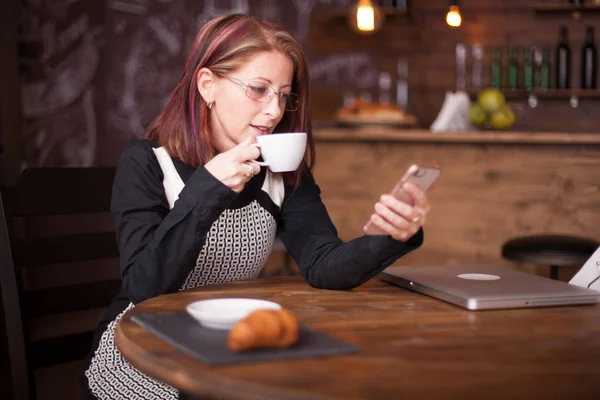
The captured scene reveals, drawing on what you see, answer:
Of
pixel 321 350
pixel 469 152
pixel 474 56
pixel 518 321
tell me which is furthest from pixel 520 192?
pixel 321 350

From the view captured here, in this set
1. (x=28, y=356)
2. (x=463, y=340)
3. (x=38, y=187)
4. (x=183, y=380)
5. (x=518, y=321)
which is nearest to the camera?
(x=183, y=380)

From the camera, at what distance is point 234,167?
4.59 feet

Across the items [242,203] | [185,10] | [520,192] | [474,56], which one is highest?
[185,10]

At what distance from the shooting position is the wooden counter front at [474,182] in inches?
141

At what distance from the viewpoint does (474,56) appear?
17.5ft

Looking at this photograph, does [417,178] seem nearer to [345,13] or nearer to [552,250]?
[552,250]

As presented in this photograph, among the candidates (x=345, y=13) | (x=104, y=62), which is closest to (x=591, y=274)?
(x=104, y=62)

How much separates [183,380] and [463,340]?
0.40 meters

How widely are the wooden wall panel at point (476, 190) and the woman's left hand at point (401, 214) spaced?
2.43 metres

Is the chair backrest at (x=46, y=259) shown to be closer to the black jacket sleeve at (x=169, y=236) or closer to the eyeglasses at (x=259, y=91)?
the black jacket sleeve at (x=169, y=236)

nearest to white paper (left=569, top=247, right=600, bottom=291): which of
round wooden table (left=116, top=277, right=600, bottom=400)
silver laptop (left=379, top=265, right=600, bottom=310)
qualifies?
silver laptop (left=379, top=265, right=600, bottom=310)

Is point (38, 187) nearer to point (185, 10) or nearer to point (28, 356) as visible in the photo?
point (28, 356)

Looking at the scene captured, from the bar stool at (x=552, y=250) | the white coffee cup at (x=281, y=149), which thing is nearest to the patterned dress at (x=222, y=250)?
the white coffee cup at (x=281, y=149)

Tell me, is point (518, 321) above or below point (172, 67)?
below
